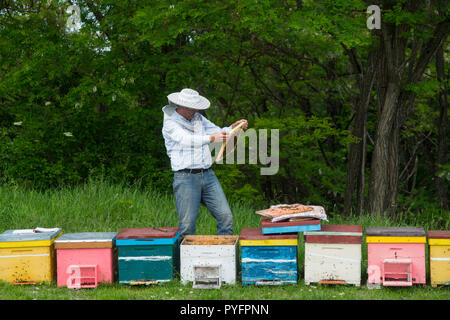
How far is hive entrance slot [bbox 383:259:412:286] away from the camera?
4384 millimetres

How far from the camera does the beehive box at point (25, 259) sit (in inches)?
184

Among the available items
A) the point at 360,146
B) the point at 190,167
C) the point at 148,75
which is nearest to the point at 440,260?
the point at 190,167

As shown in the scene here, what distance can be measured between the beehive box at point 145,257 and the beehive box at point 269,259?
0.65 metres

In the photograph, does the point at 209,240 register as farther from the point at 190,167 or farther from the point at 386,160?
the point at 386,160

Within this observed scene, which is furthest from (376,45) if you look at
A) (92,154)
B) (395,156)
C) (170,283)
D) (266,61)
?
(170,283)

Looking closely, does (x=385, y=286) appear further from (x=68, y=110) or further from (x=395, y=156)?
(x=68, y=110)

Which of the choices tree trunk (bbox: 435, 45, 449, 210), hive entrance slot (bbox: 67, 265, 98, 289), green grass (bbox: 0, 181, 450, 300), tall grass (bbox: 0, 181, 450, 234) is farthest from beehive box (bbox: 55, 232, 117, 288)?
tree trunk (bbox: 435, 45, 449, 210)

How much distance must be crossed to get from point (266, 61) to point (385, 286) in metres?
7.82

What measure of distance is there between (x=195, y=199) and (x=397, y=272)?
1.88 metres

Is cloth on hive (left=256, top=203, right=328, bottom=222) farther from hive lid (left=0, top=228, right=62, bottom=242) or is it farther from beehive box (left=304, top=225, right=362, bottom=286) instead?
hive lid (left=0, top=228, right=62, bottom=242)

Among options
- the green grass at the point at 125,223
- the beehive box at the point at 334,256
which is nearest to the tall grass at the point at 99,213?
the green grass at the point at 125,223

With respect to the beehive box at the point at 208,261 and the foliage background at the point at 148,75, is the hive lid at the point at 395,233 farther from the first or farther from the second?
the foliage background at the point at 148,75

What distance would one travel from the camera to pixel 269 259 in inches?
181

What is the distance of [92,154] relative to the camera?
10062mm
